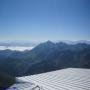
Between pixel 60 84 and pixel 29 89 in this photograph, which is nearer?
pixel 29 89

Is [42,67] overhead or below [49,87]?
below

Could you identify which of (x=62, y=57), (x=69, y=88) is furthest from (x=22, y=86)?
(x=62, y=57)

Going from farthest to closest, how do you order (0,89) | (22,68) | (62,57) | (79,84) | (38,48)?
1. (38,48)
2. (62,57)
3. (22,68)
4. (0,89)
5. (79,84)

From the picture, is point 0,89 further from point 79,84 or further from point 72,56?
point 72,56

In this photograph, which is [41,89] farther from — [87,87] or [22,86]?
[87,87]

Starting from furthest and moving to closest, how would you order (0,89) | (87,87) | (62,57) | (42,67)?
(62,57), (42,67), (0,89), (87,87)

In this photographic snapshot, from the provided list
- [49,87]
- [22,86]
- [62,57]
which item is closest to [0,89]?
[22,86]

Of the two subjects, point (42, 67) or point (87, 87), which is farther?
point (42, 67)

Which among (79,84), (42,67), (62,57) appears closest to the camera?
(79,84)

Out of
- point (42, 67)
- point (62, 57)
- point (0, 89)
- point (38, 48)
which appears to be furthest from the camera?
point (38, 48)
